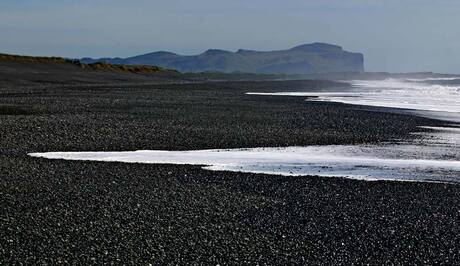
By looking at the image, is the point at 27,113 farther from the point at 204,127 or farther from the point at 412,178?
the point at 412,178

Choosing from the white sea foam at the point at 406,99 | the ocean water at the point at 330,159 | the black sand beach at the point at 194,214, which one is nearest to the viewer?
the black sand beach at the point at 194,214

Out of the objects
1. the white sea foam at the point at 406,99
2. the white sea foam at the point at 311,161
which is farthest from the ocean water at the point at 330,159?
the white sea foam at the point at 406,99

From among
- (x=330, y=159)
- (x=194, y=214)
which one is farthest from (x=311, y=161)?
(x=194, y=214)

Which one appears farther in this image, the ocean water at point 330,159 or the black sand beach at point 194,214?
the ocean water at point 330,159

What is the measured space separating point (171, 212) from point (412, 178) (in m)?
6.30

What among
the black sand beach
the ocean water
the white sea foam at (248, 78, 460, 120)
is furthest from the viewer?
the white sea foam at (248, 78, 460, 120)

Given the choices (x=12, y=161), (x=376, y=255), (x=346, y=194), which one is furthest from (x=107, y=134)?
(x=376, y=255)

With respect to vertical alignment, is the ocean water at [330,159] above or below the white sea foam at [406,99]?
below

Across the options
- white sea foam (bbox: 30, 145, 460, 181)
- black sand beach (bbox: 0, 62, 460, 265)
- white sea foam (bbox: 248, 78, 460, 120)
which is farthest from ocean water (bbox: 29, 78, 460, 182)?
white sea foam (bbox: 248, 78, 460, 120)

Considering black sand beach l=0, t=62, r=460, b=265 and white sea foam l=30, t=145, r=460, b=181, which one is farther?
white sea foam l=30, t=145, r=460, b=181

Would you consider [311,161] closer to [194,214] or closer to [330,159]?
[330,159]

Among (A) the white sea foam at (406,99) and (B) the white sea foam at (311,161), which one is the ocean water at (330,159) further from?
(A) the white sea foam at (406,99)

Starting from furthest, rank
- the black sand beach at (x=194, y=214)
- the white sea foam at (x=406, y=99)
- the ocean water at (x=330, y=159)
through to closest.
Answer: the white sea foam at (x=406, y=99) → the ocean water at (x=330, y=159) → the black sand beach at (x=194, y=214)

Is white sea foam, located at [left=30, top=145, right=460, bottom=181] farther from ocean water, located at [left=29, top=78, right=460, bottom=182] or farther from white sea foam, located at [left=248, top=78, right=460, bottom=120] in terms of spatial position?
white sea foam, located at [left=248, top=78, right=460, bottom=120]
